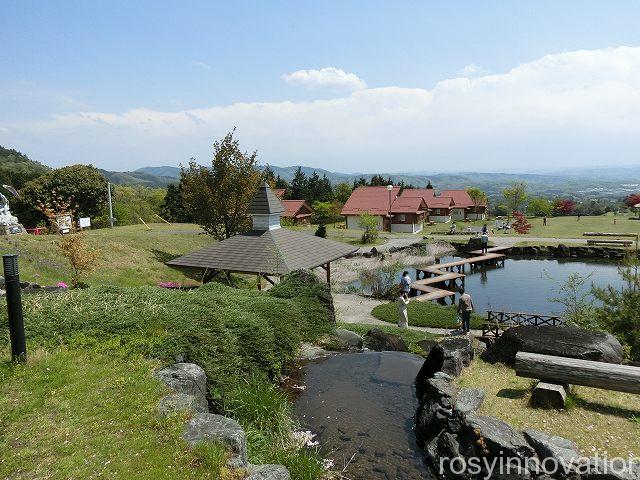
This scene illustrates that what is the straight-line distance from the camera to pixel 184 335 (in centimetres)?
815

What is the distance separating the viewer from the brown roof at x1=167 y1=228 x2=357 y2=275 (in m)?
16.2

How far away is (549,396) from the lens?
26.0 ft

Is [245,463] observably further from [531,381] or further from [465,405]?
[531,381]

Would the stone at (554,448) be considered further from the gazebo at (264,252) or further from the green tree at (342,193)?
the green tree at (342,193)

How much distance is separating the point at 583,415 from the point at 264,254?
1165 centimetres

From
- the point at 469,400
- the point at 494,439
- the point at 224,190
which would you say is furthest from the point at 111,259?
the point at 494,439

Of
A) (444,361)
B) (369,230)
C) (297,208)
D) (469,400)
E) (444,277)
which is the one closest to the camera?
(469,400)

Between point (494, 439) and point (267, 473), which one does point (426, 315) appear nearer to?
point (494, 439)

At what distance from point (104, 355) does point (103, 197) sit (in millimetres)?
46104

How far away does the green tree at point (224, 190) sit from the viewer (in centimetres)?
2812

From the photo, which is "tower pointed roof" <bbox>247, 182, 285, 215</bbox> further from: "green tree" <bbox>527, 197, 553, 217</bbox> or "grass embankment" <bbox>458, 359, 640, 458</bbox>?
"green tree" <bbox>527, 197, 553, 217</bbox>

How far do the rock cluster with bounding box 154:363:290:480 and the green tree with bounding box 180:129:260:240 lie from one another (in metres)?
21.5

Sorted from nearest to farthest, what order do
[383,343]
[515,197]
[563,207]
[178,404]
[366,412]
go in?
[178,404] < [366,412] < [383,343] < [563,207] < [515,197]

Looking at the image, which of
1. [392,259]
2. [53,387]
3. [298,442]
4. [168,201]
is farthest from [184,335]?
[168,201]
